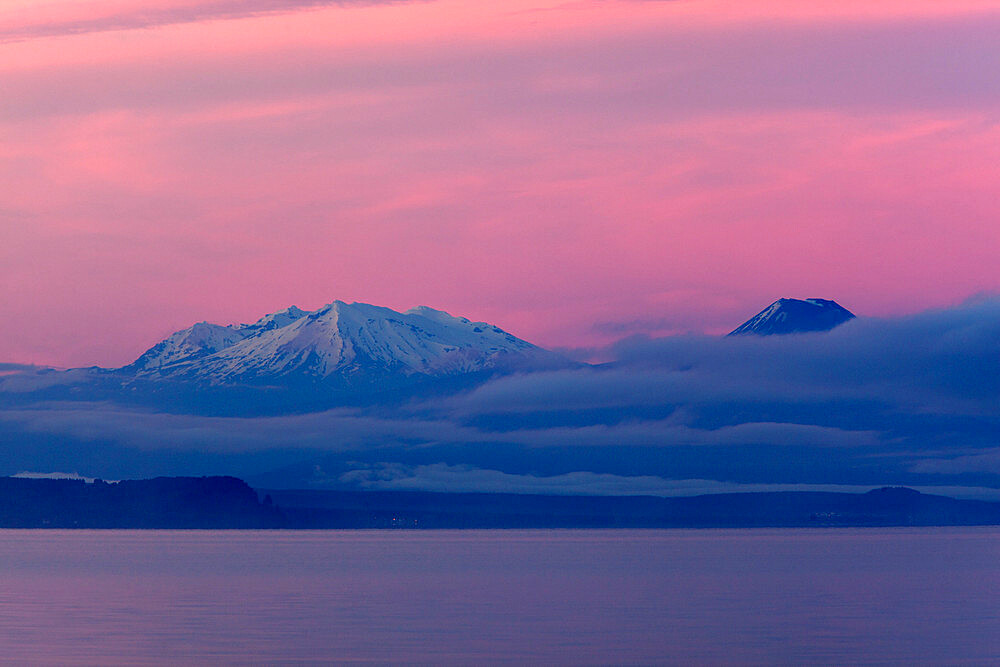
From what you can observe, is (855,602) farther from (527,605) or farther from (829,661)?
(829,661)

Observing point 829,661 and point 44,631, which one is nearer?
point 829,661

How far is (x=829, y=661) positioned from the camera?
6888 cm

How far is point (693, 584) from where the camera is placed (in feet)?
447

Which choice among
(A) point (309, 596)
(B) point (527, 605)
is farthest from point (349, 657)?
(A) point (309, 596)

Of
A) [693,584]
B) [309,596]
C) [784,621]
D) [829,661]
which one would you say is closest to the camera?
[829,661]

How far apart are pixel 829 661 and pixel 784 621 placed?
21.0 metres

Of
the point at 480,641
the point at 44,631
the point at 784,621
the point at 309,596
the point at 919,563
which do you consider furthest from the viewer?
the point at 919,563

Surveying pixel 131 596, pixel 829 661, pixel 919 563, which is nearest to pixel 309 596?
pixel 131 596

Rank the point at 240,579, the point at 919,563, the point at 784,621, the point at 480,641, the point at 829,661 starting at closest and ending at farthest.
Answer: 1. the point at 829,661
2. the point at 480,641
3. the point at 784,621
4. the point at 240,579
5. the point at 919,563

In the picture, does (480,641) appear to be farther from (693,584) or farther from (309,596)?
(693,584)

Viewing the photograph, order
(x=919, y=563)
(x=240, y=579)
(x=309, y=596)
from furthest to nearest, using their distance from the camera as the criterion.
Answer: (x=919, y=563), (x=240, y=579), (x=309, y=596)

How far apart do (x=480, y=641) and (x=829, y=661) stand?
1741 centimetres

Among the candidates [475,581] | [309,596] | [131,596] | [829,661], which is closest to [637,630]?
[829,661]

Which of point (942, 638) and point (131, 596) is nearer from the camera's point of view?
point (942, 638)
